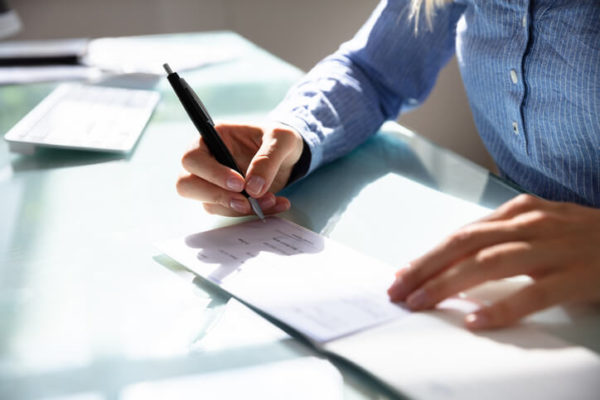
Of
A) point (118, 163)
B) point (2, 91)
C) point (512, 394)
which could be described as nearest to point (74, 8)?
point (2, 91)

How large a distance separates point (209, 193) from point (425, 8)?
1.57 ft

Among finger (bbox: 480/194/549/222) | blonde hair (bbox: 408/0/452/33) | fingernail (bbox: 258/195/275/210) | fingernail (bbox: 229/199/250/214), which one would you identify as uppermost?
blonde hair (bbox: 408/0/452/33)

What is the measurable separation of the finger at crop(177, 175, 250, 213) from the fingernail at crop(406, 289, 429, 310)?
24 centimetres

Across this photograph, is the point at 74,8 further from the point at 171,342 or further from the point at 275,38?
the point at 171,342

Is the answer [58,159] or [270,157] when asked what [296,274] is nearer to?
[270,157]

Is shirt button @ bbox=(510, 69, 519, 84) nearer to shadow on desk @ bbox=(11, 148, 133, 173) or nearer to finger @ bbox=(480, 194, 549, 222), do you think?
finger @ bbox=(480, 194, 549, 222)

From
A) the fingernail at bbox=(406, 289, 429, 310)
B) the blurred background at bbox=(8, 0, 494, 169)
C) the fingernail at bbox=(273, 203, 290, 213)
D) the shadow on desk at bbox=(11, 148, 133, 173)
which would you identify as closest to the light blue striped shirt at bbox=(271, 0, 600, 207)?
the fingernail at bbox=(273, 203, 290, 213)

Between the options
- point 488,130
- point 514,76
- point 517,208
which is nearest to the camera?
point 517,208

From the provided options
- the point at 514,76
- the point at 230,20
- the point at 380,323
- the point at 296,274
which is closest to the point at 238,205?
the point at 296,274

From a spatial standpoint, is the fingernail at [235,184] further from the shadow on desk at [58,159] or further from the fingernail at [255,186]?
the shadow on desk at [58,159]

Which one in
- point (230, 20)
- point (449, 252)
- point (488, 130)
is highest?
point (449, 252)

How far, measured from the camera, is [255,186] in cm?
68

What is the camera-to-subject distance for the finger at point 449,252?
20.0 inches

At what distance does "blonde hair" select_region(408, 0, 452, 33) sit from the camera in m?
0.96
